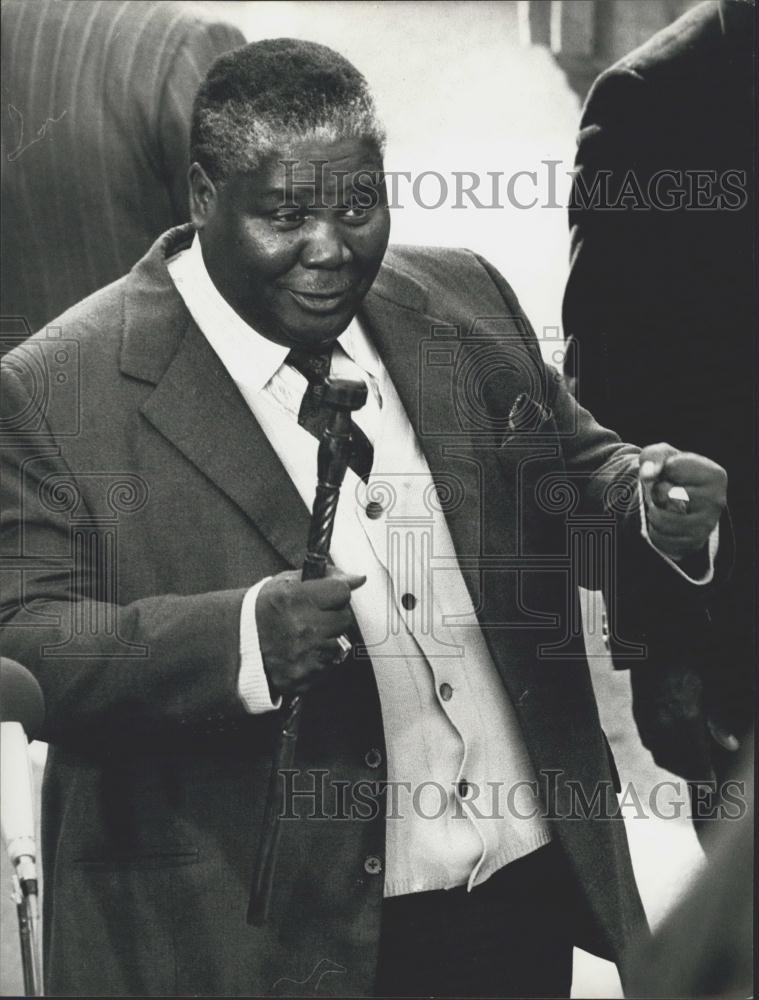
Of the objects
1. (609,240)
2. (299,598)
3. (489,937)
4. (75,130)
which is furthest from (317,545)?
(75,130)

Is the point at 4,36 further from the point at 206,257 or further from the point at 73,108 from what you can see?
the point at 206,257

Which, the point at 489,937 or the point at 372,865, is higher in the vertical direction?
the point at 372,865

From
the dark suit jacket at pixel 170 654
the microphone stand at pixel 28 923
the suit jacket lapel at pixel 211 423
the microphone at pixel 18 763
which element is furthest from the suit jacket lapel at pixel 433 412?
the microphone stand at pixel 28 923

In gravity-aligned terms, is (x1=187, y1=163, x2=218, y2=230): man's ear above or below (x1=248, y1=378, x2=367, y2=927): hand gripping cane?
above

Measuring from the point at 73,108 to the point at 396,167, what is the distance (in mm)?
627

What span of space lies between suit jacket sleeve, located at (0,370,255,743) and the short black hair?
0.52 meters

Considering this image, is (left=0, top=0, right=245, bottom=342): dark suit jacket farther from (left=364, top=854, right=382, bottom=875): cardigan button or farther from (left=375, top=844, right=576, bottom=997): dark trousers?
(left=375, top=844, right=576, bottom=997): dark trousers

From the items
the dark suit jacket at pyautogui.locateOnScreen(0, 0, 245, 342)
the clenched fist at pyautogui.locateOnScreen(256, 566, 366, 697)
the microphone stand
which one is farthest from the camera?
the dark suit jacket at pyautogui.locateOnScreen(0, 0, 245, 342)

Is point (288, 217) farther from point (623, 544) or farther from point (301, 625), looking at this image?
point (623, 544)

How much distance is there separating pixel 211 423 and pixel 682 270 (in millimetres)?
964

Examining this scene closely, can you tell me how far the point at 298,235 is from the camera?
227 cm

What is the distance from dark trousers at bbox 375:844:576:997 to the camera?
235 cm

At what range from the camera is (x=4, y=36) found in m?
2.60

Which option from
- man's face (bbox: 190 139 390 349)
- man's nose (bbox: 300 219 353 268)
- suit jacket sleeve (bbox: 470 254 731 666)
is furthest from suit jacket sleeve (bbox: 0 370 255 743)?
suit jacket sleeve (bbox: 470 254 731 666)
